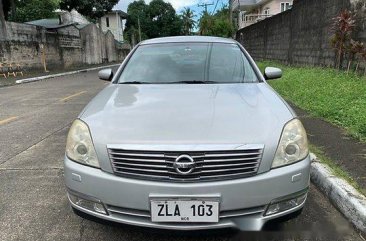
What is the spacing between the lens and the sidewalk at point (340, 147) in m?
3.62

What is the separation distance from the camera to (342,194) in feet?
10.1

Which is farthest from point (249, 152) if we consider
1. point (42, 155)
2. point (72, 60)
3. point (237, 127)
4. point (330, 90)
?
point (72, 60)

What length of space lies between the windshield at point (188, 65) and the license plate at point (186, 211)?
1.58m

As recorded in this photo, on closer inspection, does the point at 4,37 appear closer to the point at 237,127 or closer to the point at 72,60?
the point at 72,60

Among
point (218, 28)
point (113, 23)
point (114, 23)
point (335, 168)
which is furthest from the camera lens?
point (113, 23)

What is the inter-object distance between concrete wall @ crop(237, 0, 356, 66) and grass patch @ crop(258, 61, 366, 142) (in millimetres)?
1838

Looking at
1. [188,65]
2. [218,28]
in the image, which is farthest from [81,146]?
[218,28]

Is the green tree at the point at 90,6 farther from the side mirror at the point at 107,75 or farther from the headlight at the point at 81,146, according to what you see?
the headlight at the point at 81,146

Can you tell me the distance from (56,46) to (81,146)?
79.8 ft

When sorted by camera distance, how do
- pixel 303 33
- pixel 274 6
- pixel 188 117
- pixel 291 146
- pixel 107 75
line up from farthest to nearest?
pixel 274 6 → pixel 303 33 → pixel 107 75 → pixel 188 117 → pixel 291 146

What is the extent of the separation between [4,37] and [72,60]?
8872 millimetres

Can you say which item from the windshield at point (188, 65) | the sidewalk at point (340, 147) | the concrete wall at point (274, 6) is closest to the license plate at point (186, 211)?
the windshield at point (188, 65)

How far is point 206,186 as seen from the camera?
220 cm

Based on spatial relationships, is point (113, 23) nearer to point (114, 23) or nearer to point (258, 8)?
point (114, 23)
